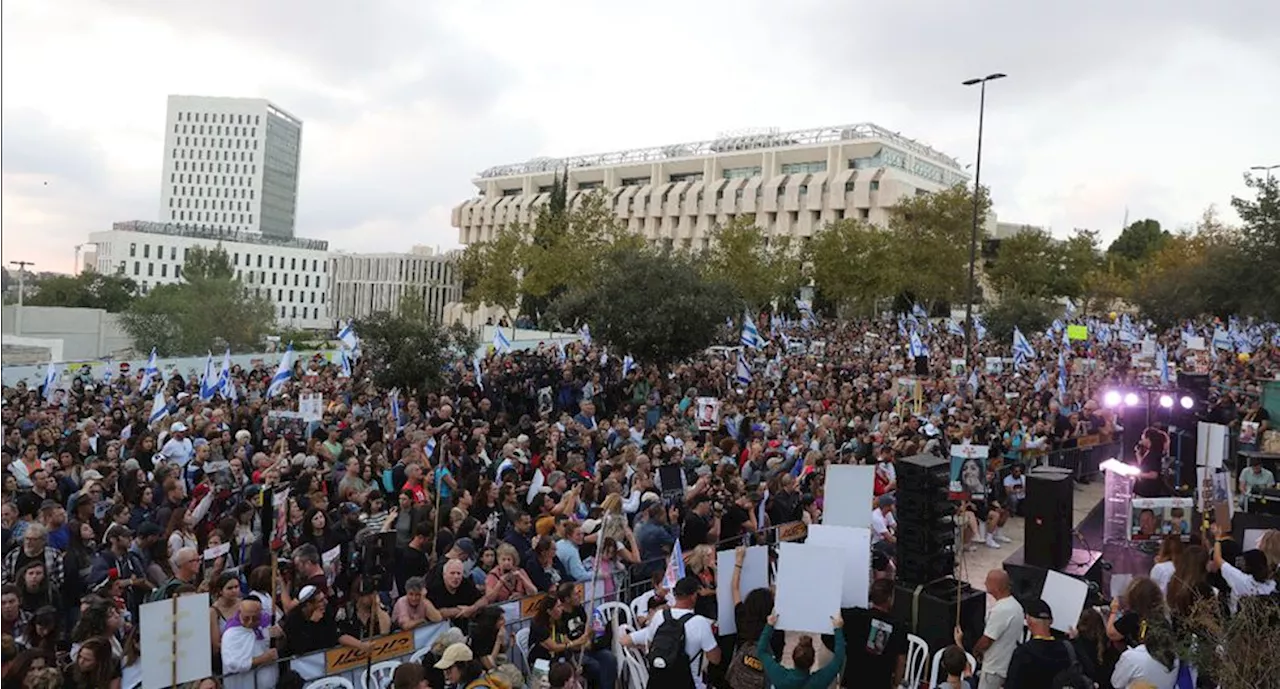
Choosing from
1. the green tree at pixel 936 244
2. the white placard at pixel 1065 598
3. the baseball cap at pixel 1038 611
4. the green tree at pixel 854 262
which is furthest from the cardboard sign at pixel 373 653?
the green tree at pixel 854 262

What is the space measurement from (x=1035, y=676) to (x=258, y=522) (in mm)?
6978

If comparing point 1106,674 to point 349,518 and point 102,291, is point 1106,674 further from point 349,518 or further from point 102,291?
point 102,291

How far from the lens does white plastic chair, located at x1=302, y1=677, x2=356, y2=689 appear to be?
6.14 metres

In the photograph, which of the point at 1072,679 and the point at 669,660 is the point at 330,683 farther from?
the point at 1072,679

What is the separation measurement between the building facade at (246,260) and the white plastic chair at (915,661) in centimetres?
11747

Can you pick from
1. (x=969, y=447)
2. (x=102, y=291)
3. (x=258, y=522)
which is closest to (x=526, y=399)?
(x=969, y=447)

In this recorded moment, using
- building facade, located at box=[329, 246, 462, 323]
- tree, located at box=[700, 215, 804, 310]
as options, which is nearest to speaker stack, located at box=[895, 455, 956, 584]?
tree, located at box=[700, 215, 804, 310]

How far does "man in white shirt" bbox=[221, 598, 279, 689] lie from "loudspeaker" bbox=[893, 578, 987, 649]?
485 cm

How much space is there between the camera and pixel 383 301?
144 m

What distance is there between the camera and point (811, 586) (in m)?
6.62

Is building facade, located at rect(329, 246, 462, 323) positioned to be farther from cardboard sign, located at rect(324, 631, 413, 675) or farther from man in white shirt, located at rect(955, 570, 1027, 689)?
man in white shirt, located at rect(955, 570, 1027, 689)

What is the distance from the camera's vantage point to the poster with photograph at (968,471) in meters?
13.4

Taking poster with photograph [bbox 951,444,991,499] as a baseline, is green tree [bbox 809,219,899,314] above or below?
above

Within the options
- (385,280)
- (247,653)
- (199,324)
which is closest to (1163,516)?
(247,653)
